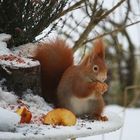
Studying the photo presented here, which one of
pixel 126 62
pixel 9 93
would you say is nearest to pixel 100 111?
pixel 9 93

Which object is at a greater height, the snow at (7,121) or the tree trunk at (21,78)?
the tree trunk at (21,78)

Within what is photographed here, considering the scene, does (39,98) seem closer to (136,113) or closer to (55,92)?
(55,92)

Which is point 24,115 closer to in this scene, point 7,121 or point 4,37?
point 7,121

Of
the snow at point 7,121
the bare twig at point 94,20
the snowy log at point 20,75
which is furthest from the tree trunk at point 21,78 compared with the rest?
the bare twig at point 94,20

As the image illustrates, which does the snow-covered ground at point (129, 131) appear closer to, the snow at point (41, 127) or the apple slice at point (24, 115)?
the snow at point (41, 127)

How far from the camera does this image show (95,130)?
42.4 inches

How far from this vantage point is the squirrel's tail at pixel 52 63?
4.37 feet

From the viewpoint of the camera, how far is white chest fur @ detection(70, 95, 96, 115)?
126cm

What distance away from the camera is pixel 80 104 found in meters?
1.26

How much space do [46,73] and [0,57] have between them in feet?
0.52

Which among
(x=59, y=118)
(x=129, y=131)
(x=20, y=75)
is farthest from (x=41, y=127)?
(x=129, y=131)

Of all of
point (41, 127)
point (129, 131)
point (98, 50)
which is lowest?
point (129, 131)

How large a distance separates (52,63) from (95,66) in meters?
0.13

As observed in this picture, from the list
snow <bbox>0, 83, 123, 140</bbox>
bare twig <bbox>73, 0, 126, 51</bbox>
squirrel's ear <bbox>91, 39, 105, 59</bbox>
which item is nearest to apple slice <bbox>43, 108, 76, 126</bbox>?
snow <bbox>0, 83, 123, 140</bbox>
